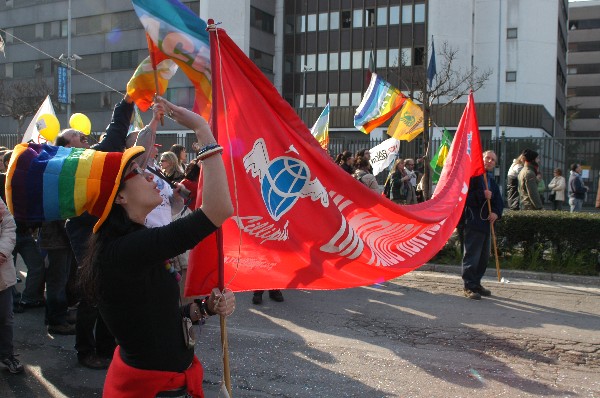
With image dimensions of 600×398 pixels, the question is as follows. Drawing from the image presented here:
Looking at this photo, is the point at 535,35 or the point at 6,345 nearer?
the point at 6,345

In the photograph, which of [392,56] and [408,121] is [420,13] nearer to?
[392,56]

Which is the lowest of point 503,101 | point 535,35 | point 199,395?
point 199,395

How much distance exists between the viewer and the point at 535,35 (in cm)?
4378

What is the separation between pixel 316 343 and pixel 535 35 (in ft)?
139

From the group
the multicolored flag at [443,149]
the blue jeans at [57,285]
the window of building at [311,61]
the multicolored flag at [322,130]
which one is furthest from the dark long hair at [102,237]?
the window of building at [311,61]

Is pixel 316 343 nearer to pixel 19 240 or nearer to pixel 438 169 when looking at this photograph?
pixel 19 240

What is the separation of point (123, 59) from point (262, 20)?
35.5 feet

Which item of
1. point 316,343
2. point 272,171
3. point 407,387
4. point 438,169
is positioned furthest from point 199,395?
point 438,169

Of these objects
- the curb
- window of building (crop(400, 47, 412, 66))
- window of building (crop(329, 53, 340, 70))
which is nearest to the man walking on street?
the curb

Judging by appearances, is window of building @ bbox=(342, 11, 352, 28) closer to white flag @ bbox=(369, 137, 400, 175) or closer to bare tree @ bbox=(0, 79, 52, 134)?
bare tree @ bbox=(0, 79, 52, 134)

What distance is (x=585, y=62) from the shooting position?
88250 mm

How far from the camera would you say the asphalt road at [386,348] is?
16.8 ft

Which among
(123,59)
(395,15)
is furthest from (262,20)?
(123,59)

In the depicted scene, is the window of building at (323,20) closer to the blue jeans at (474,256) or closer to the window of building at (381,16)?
the window of building at (381,16)
